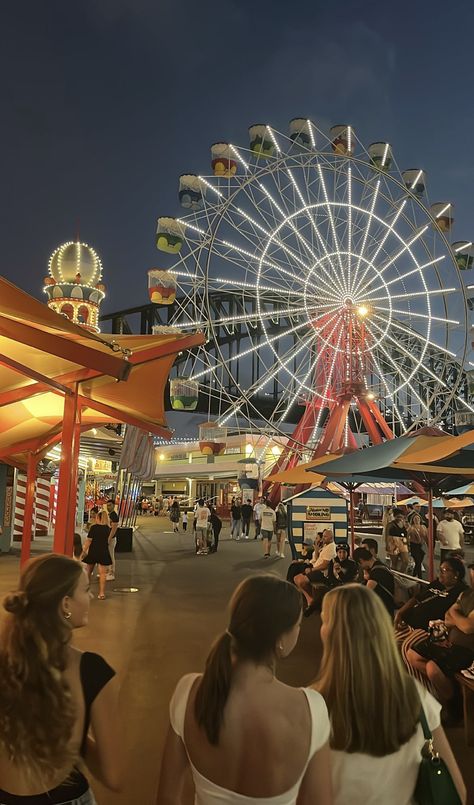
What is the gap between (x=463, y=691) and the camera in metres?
4.14

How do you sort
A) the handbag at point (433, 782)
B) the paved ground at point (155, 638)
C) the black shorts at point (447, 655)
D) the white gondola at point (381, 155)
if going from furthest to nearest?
the white gondola at point (381, 155), the black shorts at point (447, 655), the paved ground at point (155, 638), the handbag at point (433, 782)

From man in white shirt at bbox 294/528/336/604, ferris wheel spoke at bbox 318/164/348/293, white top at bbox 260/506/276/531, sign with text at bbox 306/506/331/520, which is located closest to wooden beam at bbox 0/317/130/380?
man in white shirt at bbox 294/528/336/604

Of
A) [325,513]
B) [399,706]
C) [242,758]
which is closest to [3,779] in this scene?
[242,758]

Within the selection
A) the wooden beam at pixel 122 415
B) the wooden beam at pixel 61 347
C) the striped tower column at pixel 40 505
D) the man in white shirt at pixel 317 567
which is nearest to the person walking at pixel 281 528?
the man in white shirt at pixel 317 567

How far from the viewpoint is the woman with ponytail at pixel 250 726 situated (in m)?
1.52

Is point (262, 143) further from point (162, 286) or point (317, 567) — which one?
point (317, 567)

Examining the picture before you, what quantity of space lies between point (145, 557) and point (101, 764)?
46.4 ft

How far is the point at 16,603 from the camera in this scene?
1658 mm

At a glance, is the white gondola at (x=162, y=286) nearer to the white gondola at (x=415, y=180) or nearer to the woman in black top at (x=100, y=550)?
the white gondola at (x=415, y=180)

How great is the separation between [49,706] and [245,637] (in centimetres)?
56

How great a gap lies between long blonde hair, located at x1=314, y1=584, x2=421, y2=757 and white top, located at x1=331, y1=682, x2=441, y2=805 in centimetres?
3

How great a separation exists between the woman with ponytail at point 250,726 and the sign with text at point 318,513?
12033 millimetres

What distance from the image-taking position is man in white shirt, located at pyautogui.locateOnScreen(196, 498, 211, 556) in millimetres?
15969

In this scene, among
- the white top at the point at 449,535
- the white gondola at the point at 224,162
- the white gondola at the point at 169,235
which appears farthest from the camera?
the white gondola at the point at 169,235
